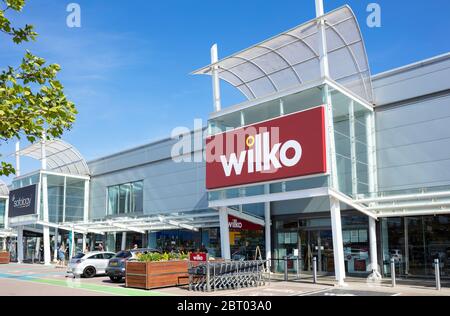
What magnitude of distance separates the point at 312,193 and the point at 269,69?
755 centimetres

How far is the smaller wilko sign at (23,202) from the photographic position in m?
38.2

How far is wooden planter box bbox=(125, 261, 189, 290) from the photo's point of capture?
682 inches

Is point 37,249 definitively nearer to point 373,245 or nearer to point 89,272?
point 89,272

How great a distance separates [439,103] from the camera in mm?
19312

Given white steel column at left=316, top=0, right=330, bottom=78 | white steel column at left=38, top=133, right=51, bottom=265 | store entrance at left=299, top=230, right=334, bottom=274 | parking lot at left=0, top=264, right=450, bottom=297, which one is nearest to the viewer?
parking lot at left=0, top=264, right=450, bottom=297

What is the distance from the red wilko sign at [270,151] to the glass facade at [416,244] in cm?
449

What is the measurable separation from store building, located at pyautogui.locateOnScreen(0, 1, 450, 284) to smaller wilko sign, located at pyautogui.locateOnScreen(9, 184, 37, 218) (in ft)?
A: 54.8

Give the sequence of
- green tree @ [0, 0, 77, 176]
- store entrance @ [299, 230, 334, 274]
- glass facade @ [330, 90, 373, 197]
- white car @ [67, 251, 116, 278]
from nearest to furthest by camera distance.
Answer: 1. green tree @ [0, 0, 77, 176]
2. glass facade @ [330, 90, 373, 197]
3. store entrance @ [299, 230, 334, 274]
4. white car @ [67, 251, 116, 278]

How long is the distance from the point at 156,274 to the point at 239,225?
7388 millimetres

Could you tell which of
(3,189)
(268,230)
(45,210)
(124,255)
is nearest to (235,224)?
(268,230)

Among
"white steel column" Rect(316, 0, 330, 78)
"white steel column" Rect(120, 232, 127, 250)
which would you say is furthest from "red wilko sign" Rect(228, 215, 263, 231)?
"white steel column" Rect(120, 232, 127, 250)

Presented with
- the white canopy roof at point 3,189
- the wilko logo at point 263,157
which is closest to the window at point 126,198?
the wilko logo at point 263,157

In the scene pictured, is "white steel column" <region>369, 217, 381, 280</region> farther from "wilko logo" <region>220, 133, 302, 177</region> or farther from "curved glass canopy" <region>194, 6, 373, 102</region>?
"curved glass canopy" <region>194, 6, 373, 102</region>
